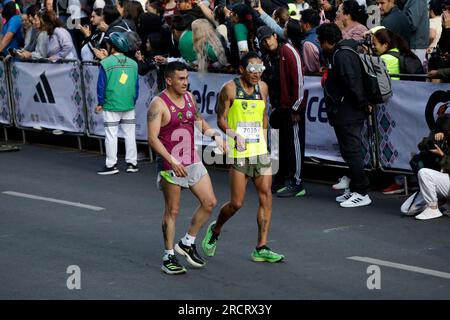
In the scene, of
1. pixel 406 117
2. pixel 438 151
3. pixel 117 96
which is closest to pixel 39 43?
pixel 117 96

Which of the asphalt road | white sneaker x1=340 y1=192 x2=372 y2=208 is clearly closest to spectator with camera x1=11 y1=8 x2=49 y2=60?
the asphalt road

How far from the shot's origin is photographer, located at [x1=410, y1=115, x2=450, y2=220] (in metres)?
11.6

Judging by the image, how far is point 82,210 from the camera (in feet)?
41.8

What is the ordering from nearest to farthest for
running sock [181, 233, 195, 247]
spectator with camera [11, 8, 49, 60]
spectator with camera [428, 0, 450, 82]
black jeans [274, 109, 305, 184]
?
running sock [181, 233, 195, 247]
spectator with camera [428, 0, 450, 82]
black jeans [274, 109, 305, 184]
spectator with camera [11, 8, 49, 60]

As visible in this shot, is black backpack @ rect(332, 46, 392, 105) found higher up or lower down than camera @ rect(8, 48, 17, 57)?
higher up

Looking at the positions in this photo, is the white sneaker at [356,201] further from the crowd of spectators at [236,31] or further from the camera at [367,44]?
the camera at [367,44]

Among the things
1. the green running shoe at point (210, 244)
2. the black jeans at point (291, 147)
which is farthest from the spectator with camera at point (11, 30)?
the green running shoe at point (210, 244)

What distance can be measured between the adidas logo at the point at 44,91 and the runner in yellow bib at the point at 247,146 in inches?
319

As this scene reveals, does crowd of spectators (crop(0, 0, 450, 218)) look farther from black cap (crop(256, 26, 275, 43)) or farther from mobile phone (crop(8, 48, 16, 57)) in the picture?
black cap (crop(256, 26, 275, 43))

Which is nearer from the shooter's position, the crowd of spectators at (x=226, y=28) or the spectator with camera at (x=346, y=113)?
the spectator with camera at (x=346, y=113)

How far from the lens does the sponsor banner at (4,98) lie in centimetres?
1883

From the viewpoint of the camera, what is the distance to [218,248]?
10656mm

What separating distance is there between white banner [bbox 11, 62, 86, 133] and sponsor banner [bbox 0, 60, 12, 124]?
0.20m

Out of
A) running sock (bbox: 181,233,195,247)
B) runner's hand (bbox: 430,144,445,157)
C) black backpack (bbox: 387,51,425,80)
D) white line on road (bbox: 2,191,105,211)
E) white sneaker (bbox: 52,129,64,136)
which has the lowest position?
white sneaker (bbox: 52,129,64,136)
